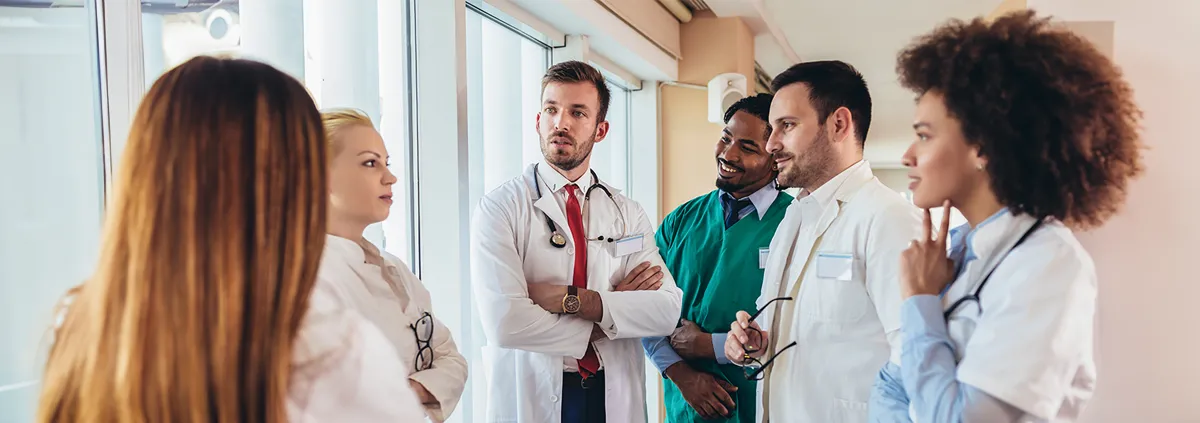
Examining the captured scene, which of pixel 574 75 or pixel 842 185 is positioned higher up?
pixel 574 75

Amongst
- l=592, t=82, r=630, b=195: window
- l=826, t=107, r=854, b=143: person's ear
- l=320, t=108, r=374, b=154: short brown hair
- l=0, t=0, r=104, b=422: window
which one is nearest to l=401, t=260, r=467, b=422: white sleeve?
l=320, t=108, r=374, b=154: short brown hair

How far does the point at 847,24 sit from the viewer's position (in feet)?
18.5

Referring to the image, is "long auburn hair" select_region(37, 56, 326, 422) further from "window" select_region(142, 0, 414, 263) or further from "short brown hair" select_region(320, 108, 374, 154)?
"short brown hair" select_region(320, 108, 374, 154)

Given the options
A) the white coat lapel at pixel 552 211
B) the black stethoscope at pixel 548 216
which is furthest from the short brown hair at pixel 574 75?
the white coat lapel at pixel 552 211

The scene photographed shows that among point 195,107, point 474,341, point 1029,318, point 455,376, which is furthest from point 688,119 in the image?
point 195,107

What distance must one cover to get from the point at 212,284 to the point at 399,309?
727 mm

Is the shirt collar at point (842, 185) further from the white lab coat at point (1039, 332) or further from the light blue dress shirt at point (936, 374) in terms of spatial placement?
the white lab coat at point (1039, 332)

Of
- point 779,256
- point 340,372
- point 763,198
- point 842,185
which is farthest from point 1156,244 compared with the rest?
point 340,372

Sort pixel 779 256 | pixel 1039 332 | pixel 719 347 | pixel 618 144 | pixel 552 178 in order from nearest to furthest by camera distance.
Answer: pixel 1039 332 < pixel 779 256 < pixel 552 178 < pixel 719 347 < pixel 618 144

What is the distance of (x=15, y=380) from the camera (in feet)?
3.92

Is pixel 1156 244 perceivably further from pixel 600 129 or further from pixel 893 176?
pixel 893 176

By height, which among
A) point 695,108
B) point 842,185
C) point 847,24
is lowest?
point 842,185

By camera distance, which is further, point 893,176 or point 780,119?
point 893,176

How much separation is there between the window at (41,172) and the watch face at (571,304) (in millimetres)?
1114
